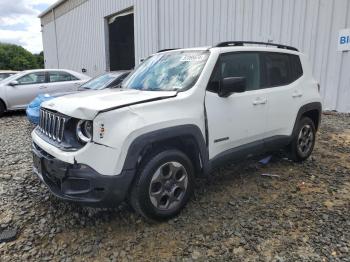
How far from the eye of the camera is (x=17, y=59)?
231 feet

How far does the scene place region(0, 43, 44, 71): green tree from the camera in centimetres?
6969

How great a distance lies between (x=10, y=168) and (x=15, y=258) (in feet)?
8.25

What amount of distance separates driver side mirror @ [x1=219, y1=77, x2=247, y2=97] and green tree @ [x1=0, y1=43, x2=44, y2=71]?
72.2 m

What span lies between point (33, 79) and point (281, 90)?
28.3 feet

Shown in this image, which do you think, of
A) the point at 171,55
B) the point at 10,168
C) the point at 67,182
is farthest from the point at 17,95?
the point at 67,182

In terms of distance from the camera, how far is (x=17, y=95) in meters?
10.2

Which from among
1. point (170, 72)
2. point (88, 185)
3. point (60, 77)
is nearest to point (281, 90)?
point (170, 72)

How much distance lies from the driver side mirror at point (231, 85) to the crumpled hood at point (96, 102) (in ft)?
1.76

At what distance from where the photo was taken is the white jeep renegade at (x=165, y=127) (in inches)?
111

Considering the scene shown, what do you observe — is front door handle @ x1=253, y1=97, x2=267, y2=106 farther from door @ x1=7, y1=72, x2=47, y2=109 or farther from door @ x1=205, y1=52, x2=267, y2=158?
door @ x1=7, y1=72, x2=47, y2=109

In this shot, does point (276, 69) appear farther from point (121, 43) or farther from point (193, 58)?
point (121, 43)

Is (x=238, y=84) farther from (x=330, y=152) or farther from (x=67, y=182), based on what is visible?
(x=330, y=152)

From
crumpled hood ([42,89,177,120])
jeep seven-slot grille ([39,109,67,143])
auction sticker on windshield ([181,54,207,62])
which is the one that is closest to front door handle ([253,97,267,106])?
auction sticker on windshield ([181,54,207,62])

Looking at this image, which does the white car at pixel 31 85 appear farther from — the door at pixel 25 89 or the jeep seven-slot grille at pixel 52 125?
the jeep seven-slot grille at pixel 52 125
